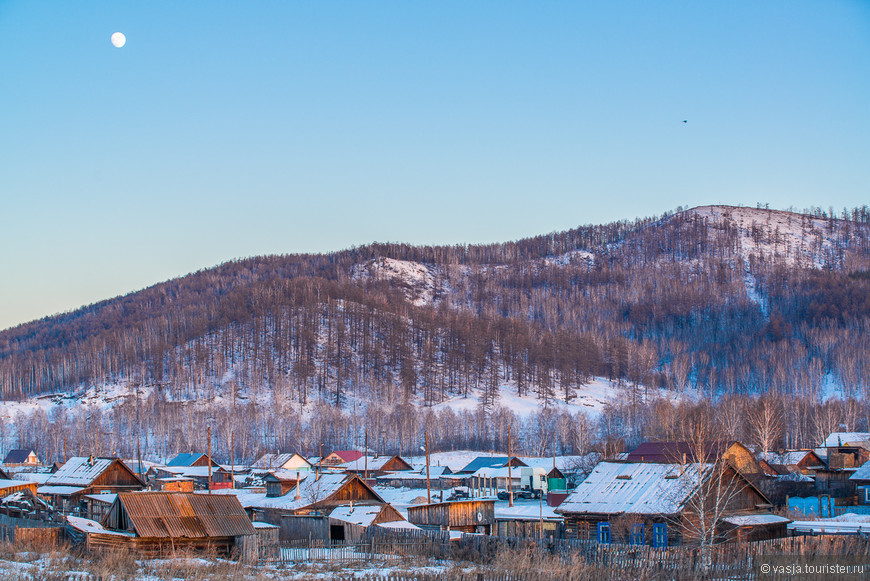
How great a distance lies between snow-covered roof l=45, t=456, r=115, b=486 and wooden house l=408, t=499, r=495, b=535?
21.4m

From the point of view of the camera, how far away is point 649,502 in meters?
28.4

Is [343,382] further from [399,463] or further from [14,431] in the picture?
[399,463]

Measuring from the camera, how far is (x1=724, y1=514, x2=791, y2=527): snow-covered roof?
2661cm

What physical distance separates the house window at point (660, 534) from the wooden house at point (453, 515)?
29.1 feet

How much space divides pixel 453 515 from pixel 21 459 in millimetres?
75705

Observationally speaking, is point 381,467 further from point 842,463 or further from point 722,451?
point 842,463

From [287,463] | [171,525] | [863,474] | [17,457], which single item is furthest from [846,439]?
[17,457]

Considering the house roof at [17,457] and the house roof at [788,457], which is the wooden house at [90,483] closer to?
the house roof at [788,457]

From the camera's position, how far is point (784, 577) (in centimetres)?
1811

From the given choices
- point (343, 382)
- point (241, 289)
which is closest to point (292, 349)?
point (343, 382)

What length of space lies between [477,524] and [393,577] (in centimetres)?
1769

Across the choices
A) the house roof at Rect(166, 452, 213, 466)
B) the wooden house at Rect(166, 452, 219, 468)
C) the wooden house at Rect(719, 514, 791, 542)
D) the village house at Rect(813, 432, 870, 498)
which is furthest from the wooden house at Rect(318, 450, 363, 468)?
the wooden house at Rect(719, 514, 791, 542)

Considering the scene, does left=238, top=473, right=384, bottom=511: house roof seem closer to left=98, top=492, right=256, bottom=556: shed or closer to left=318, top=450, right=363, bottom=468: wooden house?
left=98, top=492, right=256, bottom=556: shed

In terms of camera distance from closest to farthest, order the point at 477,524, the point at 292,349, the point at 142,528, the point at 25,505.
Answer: the point at 142,528 → the point at 477,524 → the point at 25,505 → the point at 292,349
